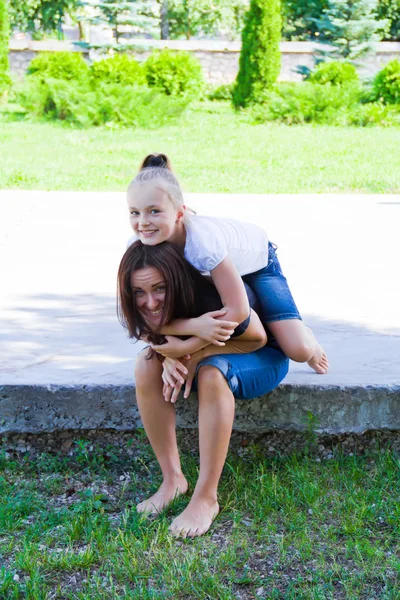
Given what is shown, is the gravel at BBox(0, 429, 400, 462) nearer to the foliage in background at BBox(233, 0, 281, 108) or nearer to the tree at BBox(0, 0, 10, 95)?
the foliage in background at BBox(233, 0, 281, 108)

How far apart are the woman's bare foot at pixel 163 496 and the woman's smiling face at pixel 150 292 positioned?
1.63 ft

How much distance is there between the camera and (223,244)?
7.78 feet

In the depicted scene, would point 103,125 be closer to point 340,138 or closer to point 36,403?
point 340,138

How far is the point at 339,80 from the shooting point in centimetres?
1658

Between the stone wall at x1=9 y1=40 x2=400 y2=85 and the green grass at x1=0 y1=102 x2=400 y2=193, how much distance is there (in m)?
8.11

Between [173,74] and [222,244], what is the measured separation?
15303 millimetres

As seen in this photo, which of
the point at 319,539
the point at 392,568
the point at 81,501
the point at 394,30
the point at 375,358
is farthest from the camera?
the point at 394,30

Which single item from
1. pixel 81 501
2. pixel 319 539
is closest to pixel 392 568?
pixel 319 539

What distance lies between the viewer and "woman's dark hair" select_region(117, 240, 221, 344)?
2.36m

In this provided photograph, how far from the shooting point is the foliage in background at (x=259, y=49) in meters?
16.1

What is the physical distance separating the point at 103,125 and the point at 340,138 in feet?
12.9

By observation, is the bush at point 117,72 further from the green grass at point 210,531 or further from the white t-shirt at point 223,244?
the green grass at point 210,531

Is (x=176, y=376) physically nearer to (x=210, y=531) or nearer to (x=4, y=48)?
(x=210, y=531)

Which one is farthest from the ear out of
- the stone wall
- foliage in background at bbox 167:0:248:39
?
foliage in background at bbox 167:0:248:39
